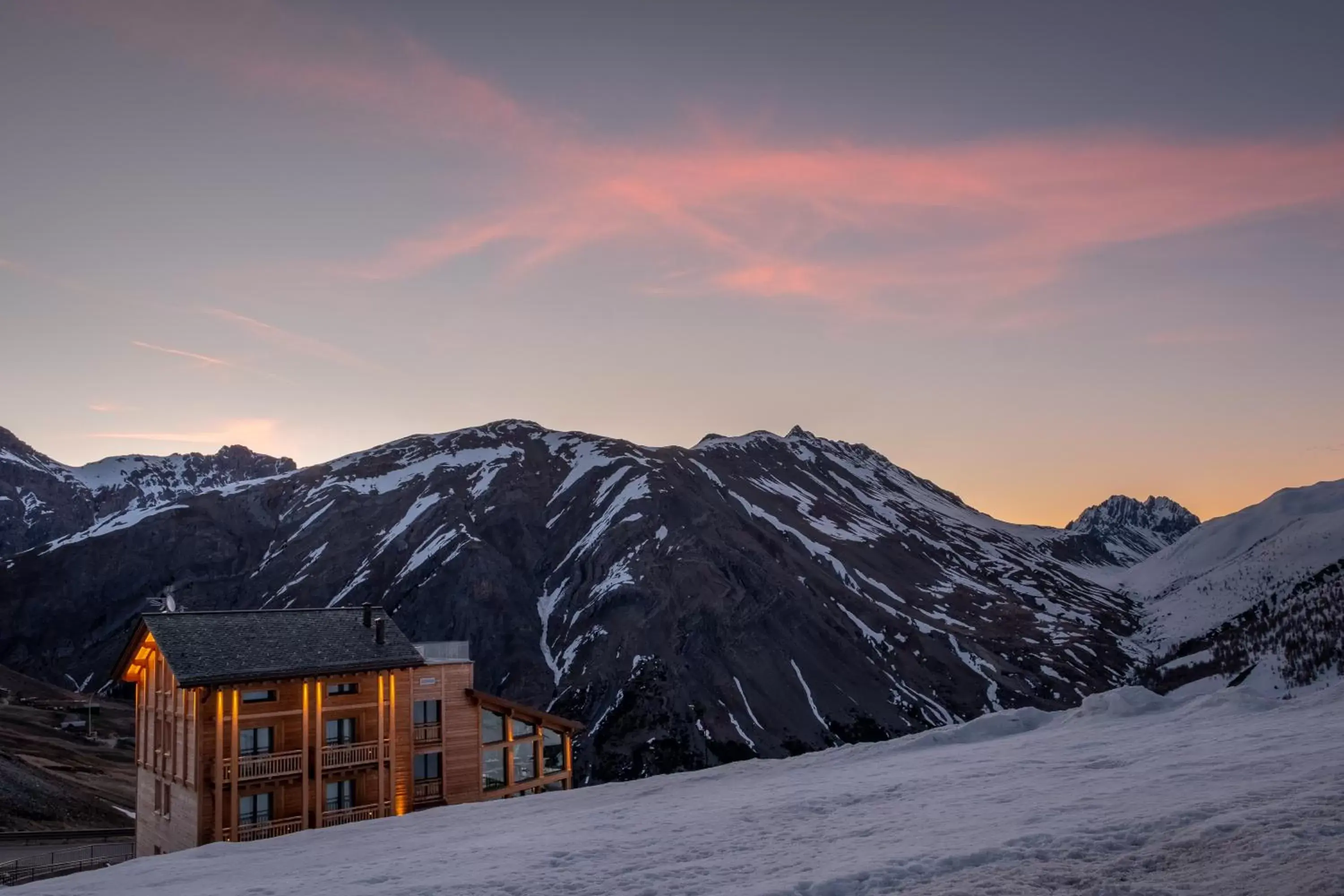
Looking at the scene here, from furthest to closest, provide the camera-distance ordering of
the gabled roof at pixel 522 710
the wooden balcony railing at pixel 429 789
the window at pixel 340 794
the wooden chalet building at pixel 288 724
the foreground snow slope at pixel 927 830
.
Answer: the gabled roof at pixel 522 710 → the wooden balcony railing at pixel 429 789 → the window at pixel 340 794 → the wooden chalet building at pixel 288 724 → the foreground snow slope at pixel 927 830

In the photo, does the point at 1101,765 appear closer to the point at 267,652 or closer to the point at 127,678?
the point at 267,652

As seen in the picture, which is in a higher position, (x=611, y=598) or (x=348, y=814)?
(x=611, y=598)

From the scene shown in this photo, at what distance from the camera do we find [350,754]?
134 feet

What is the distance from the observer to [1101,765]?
1620 centimetres

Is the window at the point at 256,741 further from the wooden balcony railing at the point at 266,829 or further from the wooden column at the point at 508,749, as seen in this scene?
the wooden column at the point at 508,749

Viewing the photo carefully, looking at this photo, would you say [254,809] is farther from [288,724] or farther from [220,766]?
[288,724]

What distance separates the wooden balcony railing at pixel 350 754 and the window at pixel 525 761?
952cm

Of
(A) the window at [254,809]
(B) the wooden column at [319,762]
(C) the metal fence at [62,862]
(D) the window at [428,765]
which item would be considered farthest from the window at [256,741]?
(D) the window at [428,765]

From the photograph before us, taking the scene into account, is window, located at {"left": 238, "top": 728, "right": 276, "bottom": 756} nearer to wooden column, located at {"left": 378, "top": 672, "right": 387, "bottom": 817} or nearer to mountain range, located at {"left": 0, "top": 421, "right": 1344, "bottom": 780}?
wooden column, located at {"left": 378, "top": 672, "right": 387, "bottom": 817}

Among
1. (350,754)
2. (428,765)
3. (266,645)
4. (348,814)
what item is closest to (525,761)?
(428,765)

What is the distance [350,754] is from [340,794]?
7.31 feet

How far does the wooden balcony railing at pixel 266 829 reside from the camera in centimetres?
3756

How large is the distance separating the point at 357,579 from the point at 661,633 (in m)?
60.6

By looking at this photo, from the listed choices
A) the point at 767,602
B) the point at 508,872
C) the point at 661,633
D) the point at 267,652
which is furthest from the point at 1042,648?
the point at 508,872
